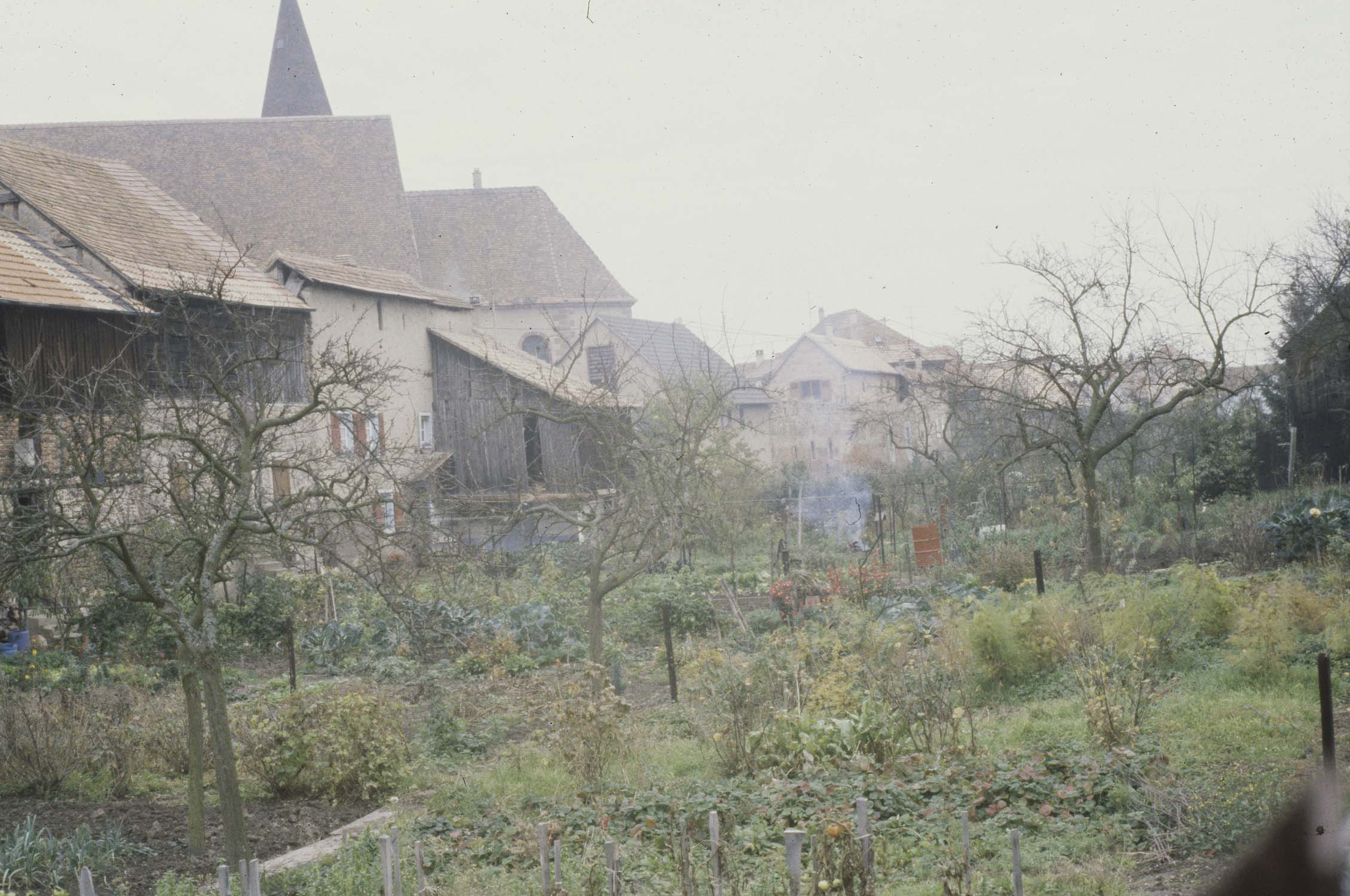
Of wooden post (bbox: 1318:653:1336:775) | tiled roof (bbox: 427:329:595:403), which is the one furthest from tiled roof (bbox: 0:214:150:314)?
wooden post (bbox: 1318:653:1336:775)

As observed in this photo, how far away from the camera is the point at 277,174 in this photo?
122ft

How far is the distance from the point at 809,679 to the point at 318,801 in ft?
14.3

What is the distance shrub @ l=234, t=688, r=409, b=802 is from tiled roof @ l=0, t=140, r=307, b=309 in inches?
439

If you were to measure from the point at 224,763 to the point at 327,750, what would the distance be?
2812 mm

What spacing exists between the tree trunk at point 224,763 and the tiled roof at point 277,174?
3171 cm

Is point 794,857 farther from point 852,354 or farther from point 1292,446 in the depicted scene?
point 852,354

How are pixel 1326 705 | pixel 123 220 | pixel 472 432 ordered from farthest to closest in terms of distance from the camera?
pixel 472 432
pixel 123 220
pixel 1326 705

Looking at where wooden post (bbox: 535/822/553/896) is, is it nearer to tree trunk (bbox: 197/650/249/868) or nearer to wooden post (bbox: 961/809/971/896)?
wooden post (bbox: 961/809/971/896)

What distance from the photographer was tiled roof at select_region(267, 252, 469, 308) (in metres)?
25.0

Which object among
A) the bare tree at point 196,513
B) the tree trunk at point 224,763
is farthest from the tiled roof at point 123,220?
the tree trunk at point 224,763

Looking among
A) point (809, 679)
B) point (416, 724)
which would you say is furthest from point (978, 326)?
point (416, 724)

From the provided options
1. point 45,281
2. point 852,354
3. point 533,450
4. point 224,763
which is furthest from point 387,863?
point 852,354

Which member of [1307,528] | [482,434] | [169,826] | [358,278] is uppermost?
[358,278]

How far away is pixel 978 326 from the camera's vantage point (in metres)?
16.8
